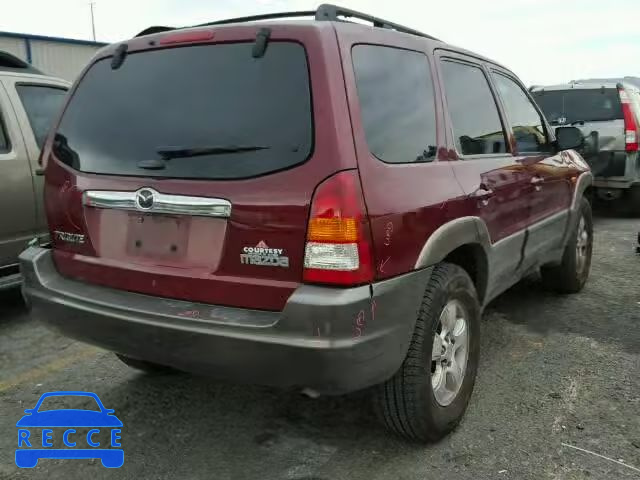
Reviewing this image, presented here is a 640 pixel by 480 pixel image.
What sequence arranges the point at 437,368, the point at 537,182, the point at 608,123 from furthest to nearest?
the point at 608,123
the point at 537,182
the point at 437,368

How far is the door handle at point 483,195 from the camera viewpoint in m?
3.05

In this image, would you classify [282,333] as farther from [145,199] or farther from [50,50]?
[50,50]

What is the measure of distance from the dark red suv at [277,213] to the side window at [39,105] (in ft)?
6.77

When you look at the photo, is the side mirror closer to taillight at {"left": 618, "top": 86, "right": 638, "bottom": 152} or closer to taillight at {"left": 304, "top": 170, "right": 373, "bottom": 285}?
taillight at {"left": 304, "top": 170, "right": 373, "bottom": 285}

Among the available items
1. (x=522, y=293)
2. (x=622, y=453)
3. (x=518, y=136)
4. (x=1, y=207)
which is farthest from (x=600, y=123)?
(x=1, y=207)

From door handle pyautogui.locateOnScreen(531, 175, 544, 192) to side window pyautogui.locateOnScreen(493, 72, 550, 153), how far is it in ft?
0.64

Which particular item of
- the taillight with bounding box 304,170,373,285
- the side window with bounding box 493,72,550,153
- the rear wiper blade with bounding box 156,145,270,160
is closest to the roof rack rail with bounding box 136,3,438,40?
the rear wiper blade with bounding box 156,145,270,160

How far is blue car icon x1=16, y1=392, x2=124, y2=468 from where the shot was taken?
2764mm

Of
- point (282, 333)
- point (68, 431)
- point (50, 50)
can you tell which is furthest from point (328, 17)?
point (50, 50)

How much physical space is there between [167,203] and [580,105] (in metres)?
7.89

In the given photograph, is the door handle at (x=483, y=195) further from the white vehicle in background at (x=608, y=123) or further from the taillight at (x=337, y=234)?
the white vehicle in background at (x=608, y=123)

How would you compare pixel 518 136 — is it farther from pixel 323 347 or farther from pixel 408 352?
pixel 323 347

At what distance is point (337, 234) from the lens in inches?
86.3

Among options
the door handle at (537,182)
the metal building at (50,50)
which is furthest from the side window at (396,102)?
the metal building at (50,50)
